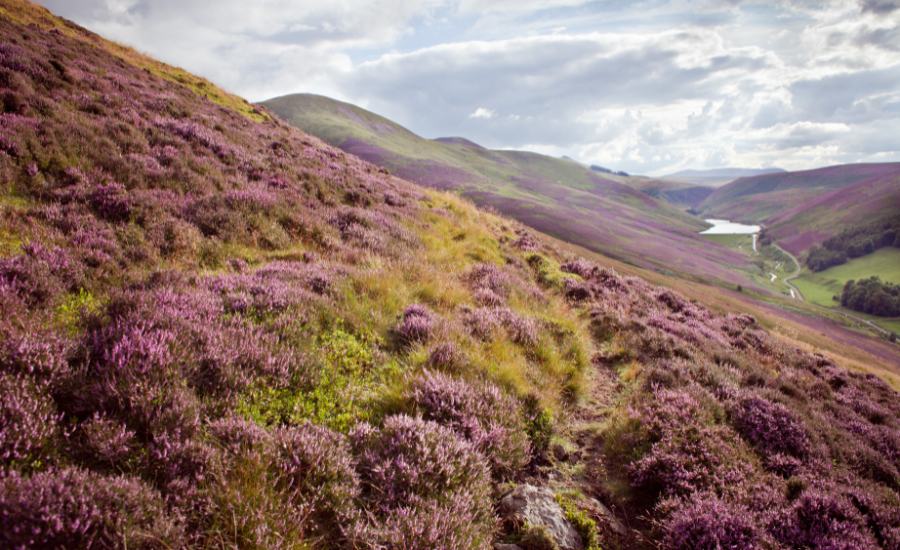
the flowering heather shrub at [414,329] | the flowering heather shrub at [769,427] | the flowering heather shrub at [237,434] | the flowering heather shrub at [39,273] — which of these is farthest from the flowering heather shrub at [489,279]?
the flowering heather shrub at [39,273]

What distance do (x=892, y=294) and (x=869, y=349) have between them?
6824 cm

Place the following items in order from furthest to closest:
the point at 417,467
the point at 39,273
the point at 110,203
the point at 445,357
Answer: the point at 110,203
the point at 445,357
the point at 39,273
the point at 417,467

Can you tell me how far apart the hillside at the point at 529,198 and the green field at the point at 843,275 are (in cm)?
1853

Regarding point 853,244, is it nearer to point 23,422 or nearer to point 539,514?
point 539,514

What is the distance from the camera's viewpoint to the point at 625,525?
4855 mm

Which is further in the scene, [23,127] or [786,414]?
[23,127]

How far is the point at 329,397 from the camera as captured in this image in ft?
15.7

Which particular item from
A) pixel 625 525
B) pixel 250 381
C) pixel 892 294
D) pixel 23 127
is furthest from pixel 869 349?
pixel 23 127

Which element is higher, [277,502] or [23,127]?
[23,127]

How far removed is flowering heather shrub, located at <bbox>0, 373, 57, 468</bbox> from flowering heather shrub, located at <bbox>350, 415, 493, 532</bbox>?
2.41m

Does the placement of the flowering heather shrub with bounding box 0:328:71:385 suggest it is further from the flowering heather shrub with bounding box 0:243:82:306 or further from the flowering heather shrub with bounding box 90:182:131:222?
the flowering heather shrub with bounding box 90:182:131:222

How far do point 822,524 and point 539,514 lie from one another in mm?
3599

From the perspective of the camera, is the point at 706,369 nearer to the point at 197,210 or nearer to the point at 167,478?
the point at 167,478

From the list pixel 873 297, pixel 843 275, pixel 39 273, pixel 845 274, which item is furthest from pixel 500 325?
pixel 845 274
